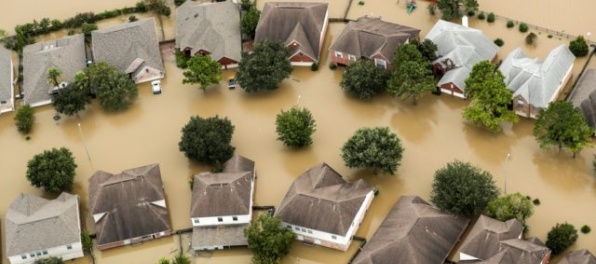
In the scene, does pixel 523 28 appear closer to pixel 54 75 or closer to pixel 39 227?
pixel 54 75

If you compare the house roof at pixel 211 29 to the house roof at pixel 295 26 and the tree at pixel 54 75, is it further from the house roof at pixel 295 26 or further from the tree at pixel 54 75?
the tree at pixel 54 75

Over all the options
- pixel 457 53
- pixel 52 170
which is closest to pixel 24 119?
pixel 52 170

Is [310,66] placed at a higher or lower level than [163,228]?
higher

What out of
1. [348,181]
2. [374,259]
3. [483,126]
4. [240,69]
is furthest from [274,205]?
[483,126]

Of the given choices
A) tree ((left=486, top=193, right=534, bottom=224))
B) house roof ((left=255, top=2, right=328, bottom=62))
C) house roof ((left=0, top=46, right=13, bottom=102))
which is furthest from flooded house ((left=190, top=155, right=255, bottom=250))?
house roof ((left=0, top=46, right=13, bottom=102))

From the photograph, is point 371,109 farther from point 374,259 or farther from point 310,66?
point 374,259
